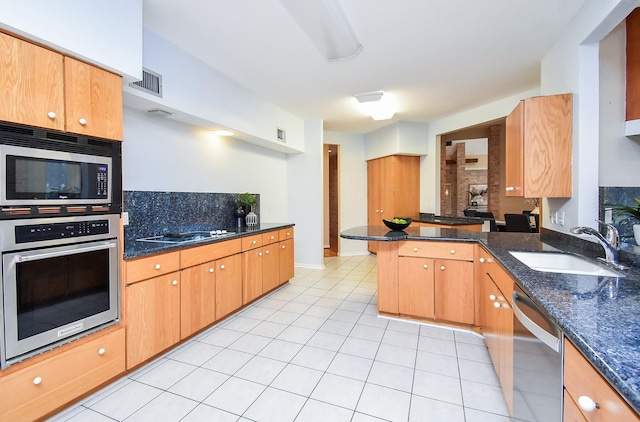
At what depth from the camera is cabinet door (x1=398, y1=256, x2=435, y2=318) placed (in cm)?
277

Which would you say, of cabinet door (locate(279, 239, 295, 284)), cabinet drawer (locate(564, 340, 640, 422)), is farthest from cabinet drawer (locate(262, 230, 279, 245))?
cabinet drawer (locate(564, 340, 640, 422))

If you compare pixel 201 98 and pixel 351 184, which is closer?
pixel 201 98

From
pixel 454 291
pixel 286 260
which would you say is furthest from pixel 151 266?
pixel 454 291

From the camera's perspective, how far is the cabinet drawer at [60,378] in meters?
1.39

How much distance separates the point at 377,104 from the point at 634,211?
10.1 feet

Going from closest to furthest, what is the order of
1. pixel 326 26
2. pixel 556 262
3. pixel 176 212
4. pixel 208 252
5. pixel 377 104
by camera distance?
1. pixel 556 262
2. pixel 326 26
3. pixel 208 252
4. pixel 176 212
5. pixel 377 104

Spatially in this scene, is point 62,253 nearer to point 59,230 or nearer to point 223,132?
point 59,230

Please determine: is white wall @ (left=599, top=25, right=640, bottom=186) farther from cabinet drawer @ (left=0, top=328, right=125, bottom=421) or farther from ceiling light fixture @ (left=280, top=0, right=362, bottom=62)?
cabinet drawer @ (left=0, top=328, right=125, bottom=421)

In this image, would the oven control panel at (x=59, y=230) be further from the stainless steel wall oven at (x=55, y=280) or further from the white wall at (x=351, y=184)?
the white wall at (x=351, y=184)

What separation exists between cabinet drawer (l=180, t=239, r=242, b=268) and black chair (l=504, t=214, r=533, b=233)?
4.95m

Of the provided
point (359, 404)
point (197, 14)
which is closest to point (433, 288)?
point (359, 404)

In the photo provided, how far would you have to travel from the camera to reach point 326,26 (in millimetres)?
2221

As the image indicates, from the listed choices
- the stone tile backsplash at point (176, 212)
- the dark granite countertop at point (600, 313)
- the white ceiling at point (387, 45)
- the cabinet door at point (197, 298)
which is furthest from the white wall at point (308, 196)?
the dark granite countertop at point (600, 313)

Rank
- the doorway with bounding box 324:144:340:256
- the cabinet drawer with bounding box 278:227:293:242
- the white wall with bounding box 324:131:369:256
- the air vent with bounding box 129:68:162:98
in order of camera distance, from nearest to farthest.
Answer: the air vent with bounding box 129:68:162:98 < the cabinet drawer with bounding box 278:227:293:242 < the white wall with bounding box 324:131:369:256 < the doorway with bounding box 324:144:340:256
